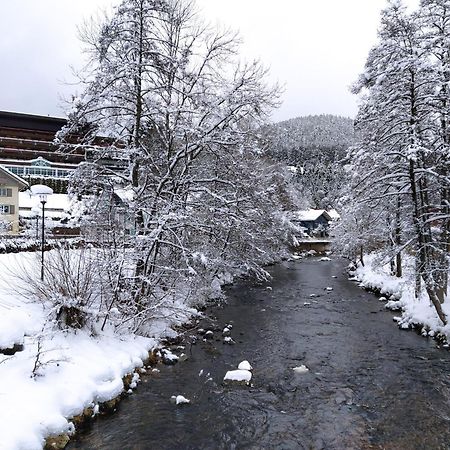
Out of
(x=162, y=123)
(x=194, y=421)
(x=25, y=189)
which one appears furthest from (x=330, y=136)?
(x=194, y=421)

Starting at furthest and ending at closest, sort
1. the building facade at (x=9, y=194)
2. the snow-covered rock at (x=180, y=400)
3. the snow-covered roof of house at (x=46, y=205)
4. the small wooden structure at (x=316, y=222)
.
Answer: the small wooden structure at (x=316, y=222)
the snow-covered roof of house at (x=46, y=205)
the building facade at (x=9, y=194)
the snow-covered rock at (x=180, y=400)

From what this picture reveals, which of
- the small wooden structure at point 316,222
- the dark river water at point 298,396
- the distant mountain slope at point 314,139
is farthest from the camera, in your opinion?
the distant mountain slope at point 314,139

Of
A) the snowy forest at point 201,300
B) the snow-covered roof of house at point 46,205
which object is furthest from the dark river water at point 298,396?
the snow-covered roof of house at point 46,205

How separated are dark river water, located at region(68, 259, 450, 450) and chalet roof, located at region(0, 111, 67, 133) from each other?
139 ft

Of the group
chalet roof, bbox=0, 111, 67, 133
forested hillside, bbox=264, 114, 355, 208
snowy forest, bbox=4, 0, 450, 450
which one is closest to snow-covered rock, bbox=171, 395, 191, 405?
snowy forest, bbox=4, 0, 450, 450

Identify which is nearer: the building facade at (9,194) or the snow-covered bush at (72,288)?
the snow-covered bush at (72,288)

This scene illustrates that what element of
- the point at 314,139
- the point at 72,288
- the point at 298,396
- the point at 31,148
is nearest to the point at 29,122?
the point at 31,148

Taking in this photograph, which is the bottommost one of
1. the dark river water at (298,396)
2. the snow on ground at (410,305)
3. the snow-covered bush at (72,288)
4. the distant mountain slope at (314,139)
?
the dark river water at (298,396)

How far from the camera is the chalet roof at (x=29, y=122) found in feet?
156

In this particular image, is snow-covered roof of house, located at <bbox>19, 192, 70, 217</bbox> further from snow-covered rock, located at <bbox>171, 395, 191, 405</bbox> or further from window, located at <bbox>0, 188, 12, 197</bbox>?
snow-covered rock, located at <bbox>171, 395, 191, 405</bbox>

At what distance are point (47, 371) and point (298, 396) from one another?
5568mm

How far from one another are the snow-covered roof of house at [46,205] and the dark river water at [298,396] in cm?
2156

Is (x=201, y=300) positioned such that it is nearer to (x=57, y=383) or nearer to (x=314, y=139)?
(x=57, y=383)

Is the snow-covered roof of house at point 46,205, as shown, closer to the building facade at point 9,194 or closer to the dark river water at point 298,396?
the building facade at point 9,194
